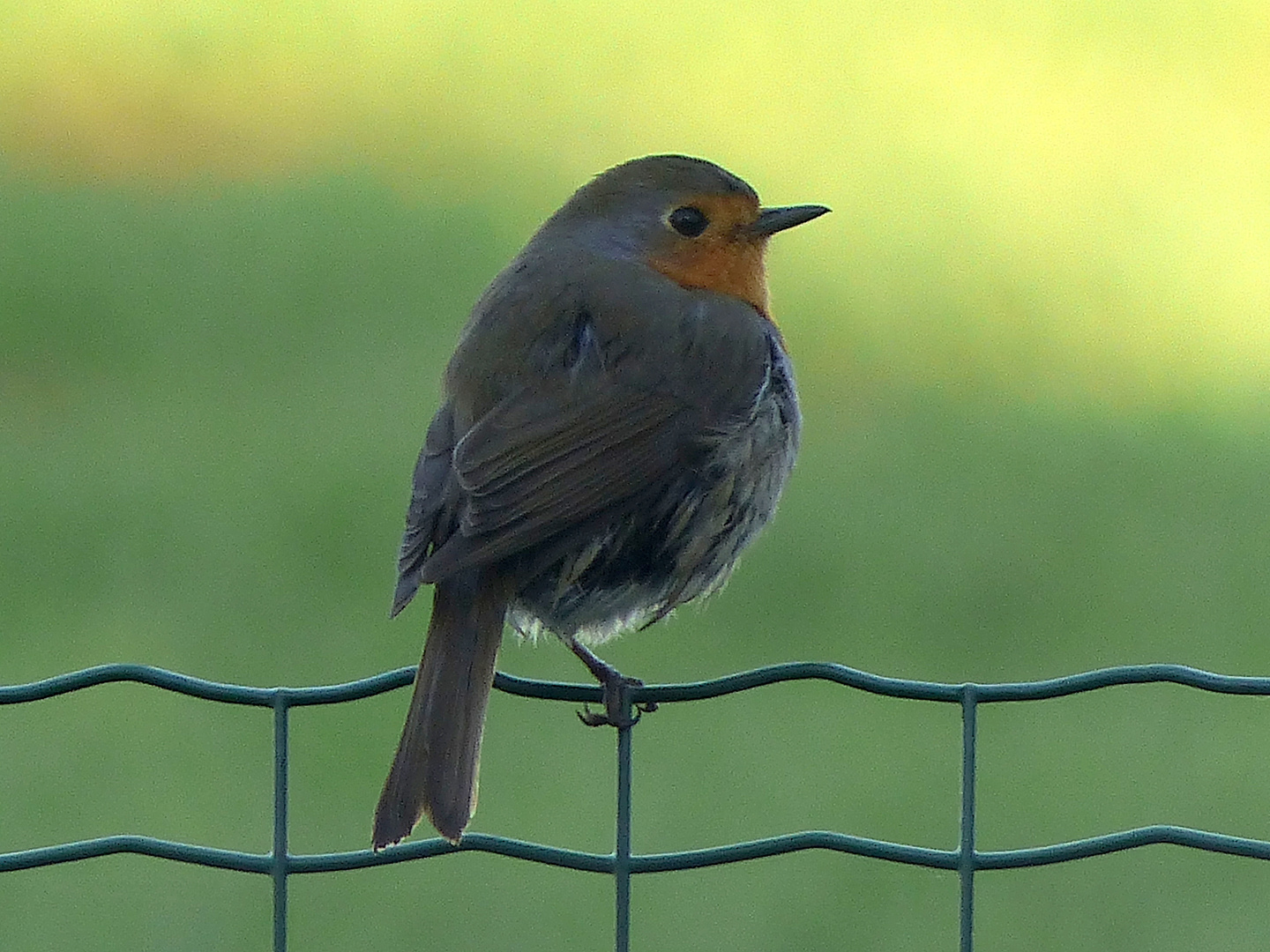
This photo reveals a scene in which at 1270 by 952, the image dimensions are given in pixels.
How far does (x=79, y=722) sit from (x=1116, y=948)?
8.97 feet

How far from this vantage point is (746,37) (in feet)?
47.5

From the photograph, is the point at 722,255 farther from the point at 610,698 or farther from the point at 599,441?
the point at 610,698

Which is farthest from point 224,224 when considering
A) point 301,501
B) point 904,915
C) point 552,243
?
point 552,243

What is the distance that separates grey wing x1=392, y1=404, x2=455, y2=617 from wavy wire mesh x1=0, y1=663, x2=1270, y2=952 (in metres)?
0.76

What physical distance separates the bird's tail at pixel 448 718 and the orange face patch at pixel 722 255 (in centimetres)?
89

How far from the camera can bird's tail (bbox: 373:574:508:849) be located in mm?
3184

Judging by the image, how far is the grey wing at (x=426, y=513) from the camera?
362 centimetres

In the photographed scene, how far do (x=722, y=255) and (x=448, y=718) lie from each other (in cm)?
127

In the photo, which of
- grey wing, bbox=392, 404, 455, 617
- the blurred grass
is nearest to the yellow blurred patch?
the blurred grass

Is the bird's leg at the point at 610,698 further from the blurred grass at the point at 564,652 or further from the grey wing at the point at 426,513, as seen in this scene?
the blurred grass at the point at 564,652

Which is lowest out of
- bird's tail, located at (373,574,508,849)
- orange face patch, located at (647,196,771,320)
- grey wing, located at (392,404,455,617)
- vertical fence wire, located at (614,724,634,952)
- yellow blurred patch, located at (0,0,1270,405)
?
vertical fence wire, located at (614,724,634,952)

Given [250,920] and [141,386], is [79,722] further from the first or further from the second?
[141,386]

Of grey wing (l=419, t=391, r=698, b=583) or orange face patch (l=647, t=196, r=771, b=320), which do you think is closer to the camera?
grey wing (l=419, t=391, r=698, b=583)

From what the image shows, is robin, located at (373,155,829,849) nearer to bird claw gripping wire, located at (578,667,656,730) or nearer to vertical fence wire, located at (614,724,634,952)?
bird claw gripping wire, located at (578,667,656,730)
